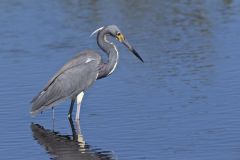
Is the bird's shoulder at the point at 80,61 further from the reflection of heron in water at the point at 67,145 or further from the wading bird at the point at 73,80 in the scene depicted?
the reflection of heron in water at the point at 67,145

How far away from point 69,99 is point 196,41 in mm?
4617

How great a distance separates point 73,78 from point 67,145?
5.90 ft

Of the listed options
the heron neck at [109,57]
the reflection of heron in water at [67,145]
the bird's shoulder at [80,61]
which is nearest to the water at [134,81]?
the reflection of heron in water at [67,145]

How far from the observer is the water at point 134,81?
483 inches

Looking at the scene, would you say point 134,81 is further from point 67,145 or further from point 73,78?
point 67,145

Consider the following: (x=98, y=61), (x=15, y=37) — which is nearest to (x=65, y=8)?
(x=15, y=37)

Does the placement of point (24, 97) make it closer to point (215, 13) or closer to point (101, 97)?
point (101, 97)

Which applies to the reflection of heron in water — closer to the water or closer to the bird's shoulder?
the water

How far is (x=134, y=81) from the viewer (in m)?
15.8

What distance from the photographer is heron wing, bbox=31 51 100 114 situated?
1406 cm

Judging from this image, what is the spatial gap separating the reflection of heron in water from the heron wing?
1.64 ft

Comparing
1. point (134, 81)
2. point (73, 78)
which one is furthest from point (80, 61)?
point (134, 81)

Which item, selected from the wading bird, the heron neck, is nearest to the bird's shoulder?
the wading bird

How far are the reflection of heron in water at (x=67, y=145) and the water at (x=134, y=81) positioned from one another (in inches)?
0.6
